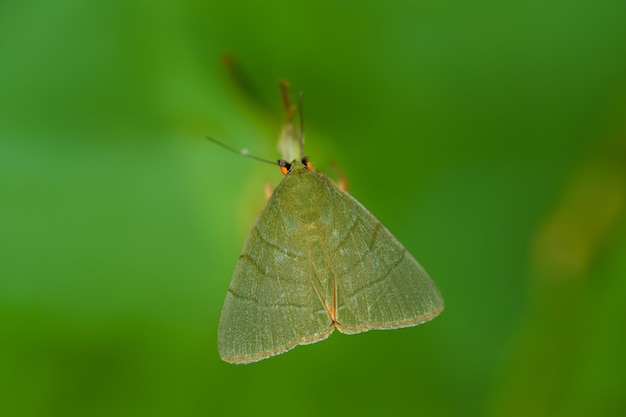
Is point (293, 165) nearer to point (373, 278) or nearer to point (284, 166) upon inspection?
point (284, 166)

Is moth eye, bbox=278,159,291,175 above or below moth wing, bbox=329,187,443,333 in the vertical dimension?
above

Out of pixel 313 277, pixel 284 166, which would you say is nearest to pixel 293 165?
pixel 284 166

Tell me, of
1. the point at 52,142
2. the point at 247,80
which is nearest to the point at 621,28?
the point at 247,80

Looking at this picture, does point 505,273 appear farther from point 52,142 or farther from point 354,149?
point 52,142

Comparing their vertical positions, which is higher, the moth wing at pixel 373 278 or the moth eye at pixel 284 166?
the moth eye at pixel 284 166
